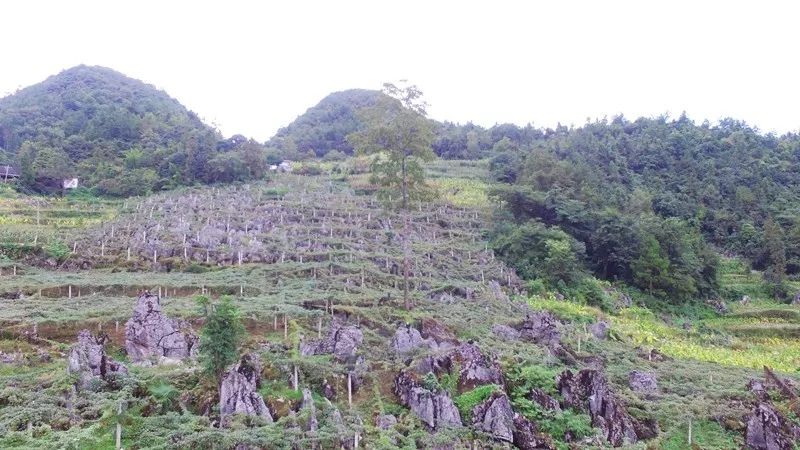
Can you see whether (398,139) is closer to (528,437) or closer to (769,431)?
(528,437)

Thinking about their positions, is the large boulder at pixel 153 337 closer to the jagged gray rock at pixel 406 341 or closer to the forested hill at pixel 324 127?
the jagged gray rock at pixel 406 341

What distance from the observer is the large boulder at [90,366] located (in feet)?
48.7

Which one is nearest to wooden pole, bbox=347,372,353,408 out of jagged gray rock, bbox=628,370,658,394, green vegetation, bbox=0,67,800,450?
green vegetation, bbox=0,67,800,450

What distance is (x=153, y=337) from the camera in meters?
17.9

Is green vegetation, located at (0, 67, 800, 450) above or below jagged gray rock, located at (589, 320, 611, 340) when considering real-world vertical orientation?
above

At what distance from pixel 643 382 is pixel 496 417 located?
6.32 meters

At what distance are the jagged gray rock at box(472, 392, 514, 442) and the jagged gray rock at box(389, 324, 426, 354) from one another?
366cm

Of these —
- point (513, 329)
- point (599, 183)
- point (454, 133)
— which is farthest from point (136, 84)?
point (513, 329)

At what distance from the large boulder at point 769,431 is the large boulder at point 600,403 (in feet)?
9.10

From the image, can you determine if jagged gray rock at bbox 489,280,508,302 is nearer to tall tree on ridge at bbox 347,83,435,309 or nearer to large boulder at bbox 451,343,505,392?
tall tree on ridge at bbox 347,83,435,309

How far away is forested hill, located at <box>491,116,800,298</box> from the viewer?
35.4 m

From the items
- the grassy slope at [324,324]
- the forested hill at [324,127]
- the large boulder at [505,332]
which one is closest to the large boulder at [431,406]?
the grassy slope at [324,324]

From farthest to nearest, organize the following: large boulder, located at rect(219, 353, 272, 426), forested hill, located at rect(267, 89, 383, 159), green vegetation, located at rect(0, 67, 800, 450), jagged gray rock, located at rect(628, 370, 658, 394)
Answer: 1. forested hill, located at rect(267, 89, 383, 159)
2. jagged gray rock, located at rect(628, 370, 658, 394)
3. green vegetation, located at rect(0, 67, 800, 450)
4. large boulder, located at rect(219, 353, 272, 426)

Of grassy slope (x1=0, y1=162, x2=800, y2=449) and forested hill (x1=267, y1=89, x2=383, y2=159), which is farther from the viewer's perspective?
forested hill (x1=267, y1=89, x2=383, y2=159)
